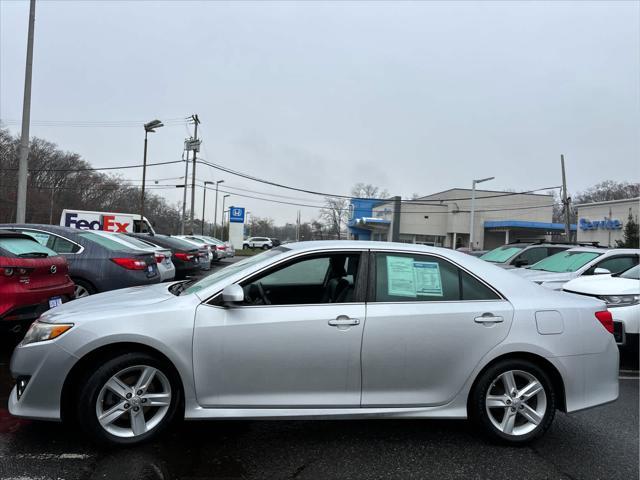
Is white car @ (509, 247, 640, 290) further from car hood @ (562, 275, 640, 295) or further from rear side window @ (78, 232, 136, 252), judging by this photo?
rear side window @ (78, 232, 136, 252)

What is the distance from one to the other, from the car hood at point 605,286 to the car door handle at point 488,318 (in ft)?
11.1

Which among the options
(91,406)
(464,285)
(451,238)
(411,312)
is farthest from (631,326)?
(451,238)

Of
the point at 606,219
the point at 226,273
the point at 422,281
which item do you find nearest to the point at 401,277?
the point at 422,281

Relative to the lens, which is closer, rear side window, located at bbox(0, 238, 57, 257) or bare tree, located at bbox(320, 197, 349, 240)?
rear side window, located at bbox(0, 238, 57, 257)

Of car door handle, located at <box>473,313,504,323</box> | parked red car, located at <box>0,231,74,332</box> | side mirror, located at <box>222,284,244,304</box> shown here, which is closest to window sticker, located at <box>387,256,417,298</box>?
car door handle, located at <box>473,313,504,323</box>

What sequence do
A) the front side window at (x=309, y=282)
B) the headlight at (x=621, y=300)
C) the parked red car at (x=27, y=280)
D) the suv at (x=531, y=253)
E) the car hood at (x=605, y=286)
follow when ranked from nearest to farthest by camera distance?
the front side window at (x=309, y=282), the parked red car at (x=27, y=280), the headlight at (x=621, y=300), the car hood at (x=605, y=286), the suv at (x=531, y=253)

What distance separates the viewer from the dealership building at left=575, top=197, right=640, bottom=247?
3185cm

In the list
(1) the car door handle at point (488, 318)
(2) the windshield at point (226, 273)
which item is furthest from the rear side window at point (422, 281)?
(2) the windshield at point (226, 273)

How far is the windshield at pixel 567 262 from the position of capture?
8.19 meters

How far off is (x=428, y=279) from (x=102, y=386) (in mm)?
2444

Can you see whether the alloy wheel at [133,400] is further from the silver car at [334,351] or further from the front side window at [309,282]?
the front side window at [309,282]

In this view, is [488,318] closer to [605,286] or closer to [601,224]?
[605,286]

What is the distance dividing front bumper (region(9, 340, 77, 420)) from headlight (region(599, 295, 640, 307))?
239 inches

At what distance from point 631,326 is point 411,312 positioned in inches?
156
